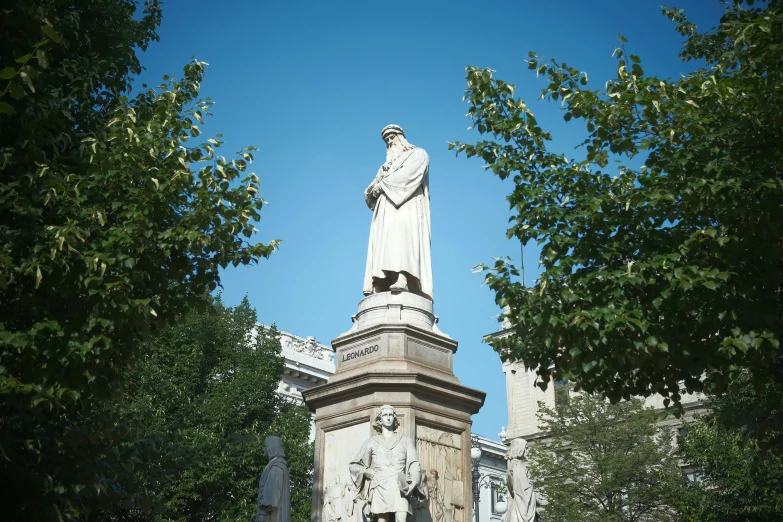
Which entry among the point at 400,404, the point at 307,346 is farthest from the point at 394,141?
the point at 307,346

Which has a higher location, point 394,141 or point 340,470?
point 394,141

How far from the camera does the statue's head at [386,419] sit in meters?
10.3

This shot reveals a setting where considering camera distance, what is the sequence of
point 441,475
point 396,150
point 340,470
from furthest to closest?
point 396,150
point 340,470
point 441,475

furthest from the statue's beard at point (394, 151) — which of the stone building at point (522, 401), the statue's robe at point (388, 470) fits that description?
the stone building at point (522, 401)

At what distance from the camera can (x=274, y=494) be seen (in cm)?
1163

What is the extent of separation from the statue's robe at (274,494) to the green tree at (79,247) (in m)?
2.07

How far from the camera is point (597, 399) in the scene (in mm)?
35406

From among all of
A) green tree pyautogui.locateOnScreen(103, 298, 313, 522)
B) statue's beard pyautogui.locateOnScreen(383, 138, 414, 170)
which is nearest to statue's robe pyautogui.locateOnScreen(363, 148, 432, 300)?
statue's beard pyautogui.locateOnScreen(383, 138, 414, 170)

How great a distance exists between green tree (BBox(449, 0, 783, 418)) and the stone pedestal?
1.51 meters

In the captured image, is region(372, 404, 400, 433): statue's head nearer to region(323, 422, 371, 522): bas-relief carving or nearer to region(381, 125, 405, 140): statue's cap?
region(323, 422, 371, 522): bas-relief carving

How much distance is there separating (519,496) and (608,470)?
73.2 ft

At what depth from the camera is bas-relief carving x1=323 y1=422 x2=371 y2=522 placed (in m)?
11.1

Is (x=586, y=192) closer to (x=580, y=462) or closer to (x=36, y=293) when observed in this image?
(x=36, y=293)

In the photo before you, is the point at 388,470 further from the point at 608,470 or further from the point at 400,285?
the point at 608,470
